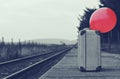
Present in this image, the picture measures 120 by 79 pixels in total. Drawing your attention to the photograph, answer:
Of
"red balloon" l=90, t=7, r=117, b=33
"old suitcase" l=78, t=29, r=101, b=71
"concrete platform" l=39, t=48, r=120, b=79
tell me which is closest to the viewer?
"concrete platform" l=39, t=48, r=120, b=79

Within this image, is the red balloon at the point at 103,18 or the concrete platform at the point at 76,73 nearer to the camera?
the concrete platform at the point at 76,73

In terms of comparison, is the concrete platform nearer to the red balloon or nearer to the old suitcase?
the old suitcase

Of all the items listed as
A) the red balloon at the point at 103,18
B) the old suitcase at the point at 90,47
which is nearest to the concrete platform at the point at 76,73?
the old suitcase at the point at 90,47

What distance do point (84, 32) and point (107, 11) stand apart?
8.58 ft

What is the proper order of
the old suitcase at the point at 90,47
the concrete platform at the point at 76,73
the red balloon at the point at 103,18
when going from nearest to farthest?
1. the concrete platform at the point at 76,73
2. the red balloon at the point at 103,18
3. the old suitcase at the point at 90,47

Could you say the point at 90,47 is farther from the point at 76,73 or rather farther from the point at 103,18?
the point at 103,18

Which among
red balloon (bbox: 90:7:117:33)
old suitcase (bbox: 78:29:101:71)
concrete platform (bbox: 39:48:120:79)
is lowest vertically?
concrete platform (bbox: 39:48:120:79)

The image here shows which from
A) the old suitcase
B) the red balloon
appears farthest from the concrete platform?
the red balloon

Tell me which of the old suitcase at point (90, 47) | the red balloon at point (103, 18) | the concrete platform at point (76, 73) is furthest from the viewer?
the old suitcase at point (90, 47)

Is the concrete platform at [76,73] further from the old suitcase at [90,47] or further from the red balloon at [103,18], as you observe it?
the red balloon at [103,18]

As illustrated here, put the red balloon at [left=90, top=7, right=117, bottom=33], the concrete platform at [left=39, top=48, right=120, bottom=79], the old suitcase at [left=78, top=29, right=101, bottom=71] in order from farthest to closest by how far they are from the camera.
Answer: the old suitcase at [left=78, top=29, right=101, bottom=71]
the red balloon at [left=90, top=7, right=117, bottom=33]
the concrete platform at [left=39, top=48, right=120, bottom=79]

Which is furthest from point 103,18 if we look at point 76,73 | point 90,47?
point 76,73

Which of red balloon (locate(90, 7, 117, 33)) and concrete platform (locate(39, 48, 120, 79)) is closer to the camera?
concrete platform (locate(39, 48, 120, 79))

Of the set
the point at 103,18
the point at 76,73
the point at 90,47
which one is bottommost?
the point at 76,73
